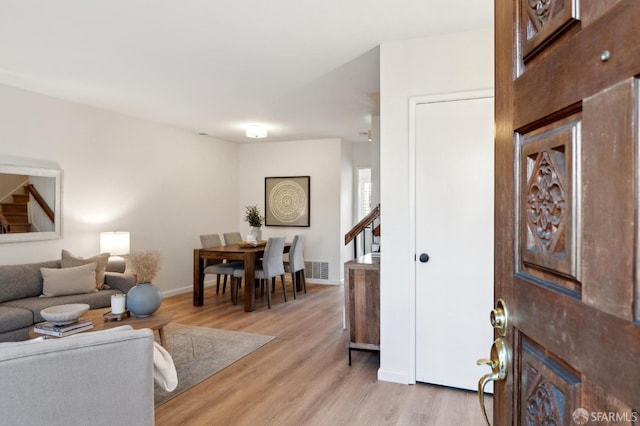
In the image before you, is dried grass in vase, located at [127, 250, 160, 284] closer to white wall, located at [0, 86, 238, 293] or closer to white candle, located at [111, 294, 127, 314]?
Answer: white candle, located at [111, 294, 127, 314]

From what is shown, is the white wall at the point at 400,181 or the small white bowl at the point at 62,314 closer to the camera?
the small white bowl at the point at 62,314

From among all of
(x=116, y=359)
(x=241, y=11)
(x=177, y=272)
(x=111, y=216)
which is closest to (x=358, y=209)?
(x=177, y=272)

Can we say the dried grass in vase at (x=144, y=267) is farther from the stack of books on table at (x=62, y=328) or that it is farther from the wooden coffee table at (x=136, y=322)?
the stack of books on table at (x=62, y=328)

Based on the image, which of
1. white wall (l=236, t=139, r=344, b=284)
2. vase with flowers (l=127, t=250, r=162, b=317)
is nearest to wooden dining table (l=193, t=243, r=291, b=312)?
white wall (l=236, t=139, r=344, b=284)

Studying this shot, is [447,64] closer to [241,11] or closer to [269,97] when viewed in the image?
[241,11]

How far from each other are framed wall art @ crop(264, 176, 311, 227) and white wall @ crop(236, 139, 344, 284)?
0.09 m

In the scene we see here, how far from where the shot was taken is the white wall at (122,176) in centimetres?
418

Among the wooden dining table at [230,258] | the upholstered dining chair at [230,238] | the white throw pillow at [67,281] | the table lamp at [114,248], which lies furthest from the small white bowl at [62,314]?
the upholstered dining chair at [230,238]

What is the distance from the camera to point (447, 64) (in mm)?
2840

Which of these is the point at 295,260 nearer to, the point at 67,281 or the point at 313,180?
the point at 313,180

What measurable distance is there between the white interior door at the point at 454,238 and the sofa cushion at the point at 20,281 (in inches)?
141

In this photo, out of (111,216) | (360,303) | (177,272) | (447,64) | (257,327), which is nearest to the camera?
(447,64)

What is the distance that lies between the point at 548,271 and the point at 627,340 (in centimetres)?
20

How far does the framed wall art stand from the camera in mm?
7215
